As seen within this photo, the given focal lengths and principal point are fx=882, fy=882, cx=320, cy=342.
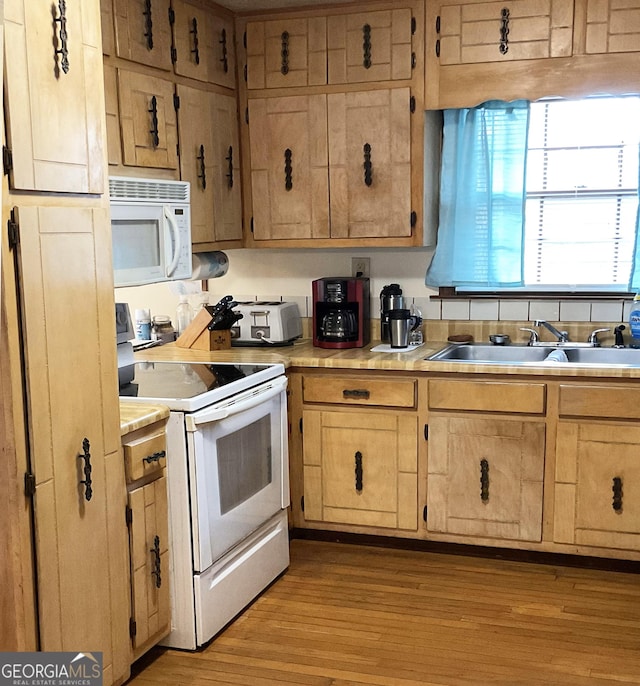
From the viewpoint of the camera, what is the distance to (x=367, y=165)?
391 cm

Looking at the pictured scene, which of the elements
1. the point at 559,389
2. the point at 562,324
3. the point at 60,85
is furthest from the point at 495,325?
the point at 60,85

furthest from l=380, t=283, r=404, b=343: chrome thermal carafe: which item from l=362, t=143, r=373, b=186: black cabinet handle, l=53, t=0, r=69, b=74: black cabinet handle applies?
l=53, t=0, r=69, b=74: black cabinet handle

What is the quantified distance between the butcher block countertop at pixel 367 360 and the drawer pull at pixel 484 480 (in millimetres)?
383

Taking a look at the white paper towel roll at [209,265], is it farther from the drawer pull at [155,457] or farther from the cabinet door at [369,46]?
the drawer pull at [155,457]

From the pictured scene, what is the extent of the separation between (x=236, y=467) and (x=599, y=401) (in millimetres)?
1436

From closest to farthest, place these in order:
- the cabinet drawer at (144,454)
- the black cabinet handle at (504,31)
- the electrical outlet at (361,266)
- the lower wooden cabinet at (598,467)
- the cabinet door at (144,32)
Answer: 1. the cabinet drawer at (144,454)
2. the cabinet door at (144,32)
3. the lower wooden cabinet at (598,467)
4. the black cabinet handle at (504,31)
5. the electrical outlet at (361,266)

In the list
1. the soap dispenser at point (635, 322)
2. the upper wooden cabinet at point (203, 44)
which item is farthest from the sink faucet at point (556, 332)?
the upper wooden cabinet at point (203, 44)

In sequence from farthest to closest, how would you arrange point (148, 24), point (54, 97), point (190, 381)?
point (148, 24), point (190, 381), point (54, 97)

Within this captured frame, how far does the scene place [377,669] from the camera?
9.37 ft

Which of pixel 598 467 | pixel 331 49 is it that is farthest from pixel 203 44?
pixel 598 467

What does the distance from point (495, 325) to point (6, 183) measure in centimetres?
259

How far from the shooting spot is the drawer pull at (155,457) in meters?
2.74

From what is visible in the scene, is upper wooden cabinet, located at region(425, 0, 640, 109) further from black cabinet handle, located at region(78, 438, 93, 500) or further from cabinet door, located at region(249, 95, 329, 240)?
black cabinet handle, located at region(78, 438, 93, 500)

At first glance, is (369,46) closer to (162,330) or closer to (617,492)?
(162,330)
